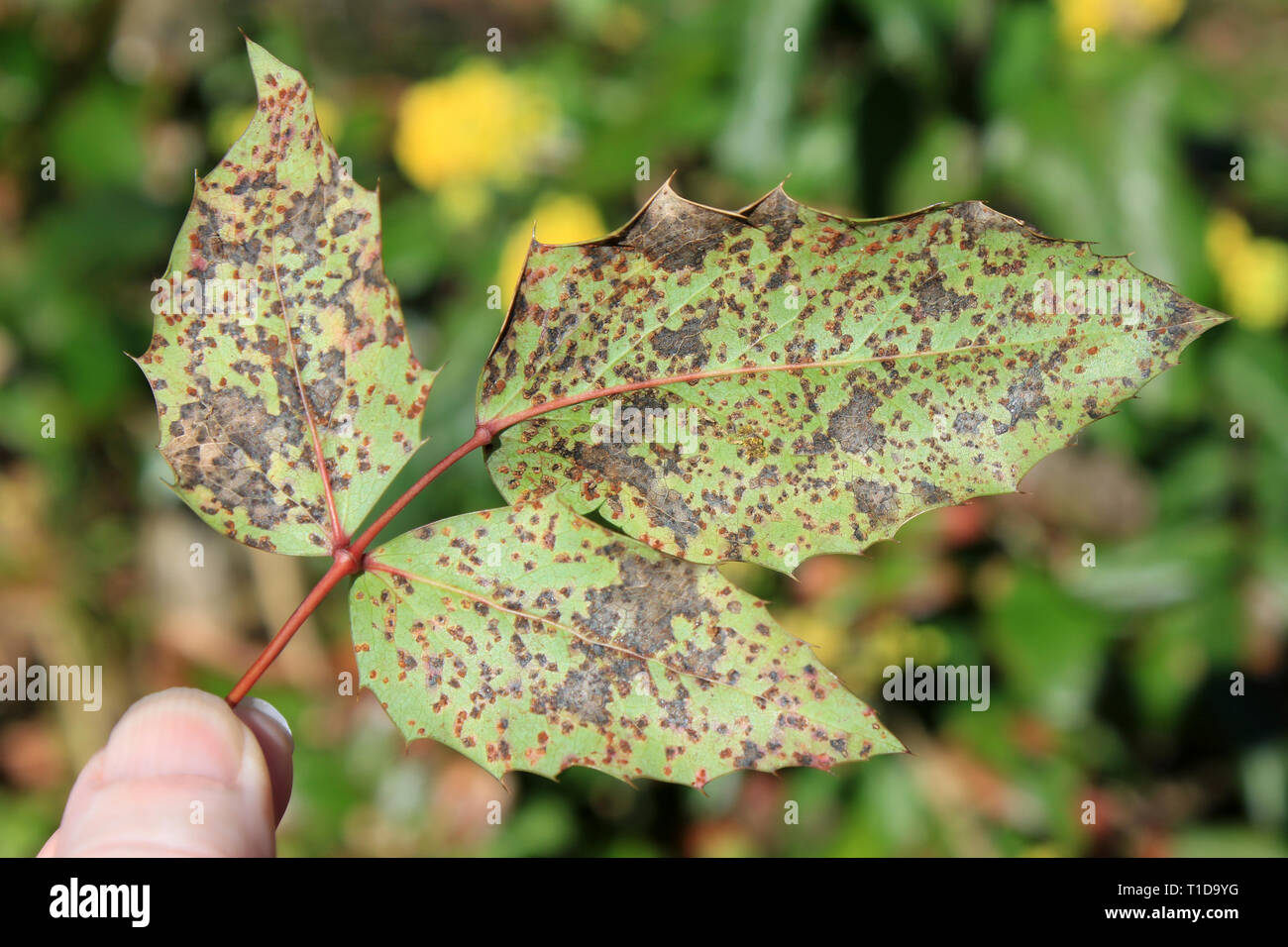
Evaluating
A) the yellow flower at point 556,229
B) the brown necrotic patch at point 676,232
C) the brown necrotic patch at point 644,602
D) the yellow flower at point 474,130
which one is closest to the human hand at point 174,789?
the brown necrotic patch at point 644,602

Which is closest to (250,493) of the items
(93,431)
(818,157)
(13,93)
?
(818,157)

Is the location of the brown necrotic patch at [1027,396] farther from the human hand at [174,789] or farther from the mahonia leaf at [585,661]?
the human hand at [174,789]

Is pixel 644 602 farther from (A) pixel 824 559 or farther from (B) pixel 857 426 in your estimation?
(A) pixel 824 559

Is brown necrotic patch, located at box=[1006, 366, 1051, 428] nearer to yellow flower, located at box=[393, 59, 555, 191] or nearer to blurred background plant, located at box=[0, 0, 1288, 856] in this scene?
blurred background plant, located at box=[0, 0, 1288, 856]

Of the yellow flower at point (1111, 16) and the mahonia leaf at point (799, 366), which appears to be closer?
the mahonia leaf at point (799, 366)
